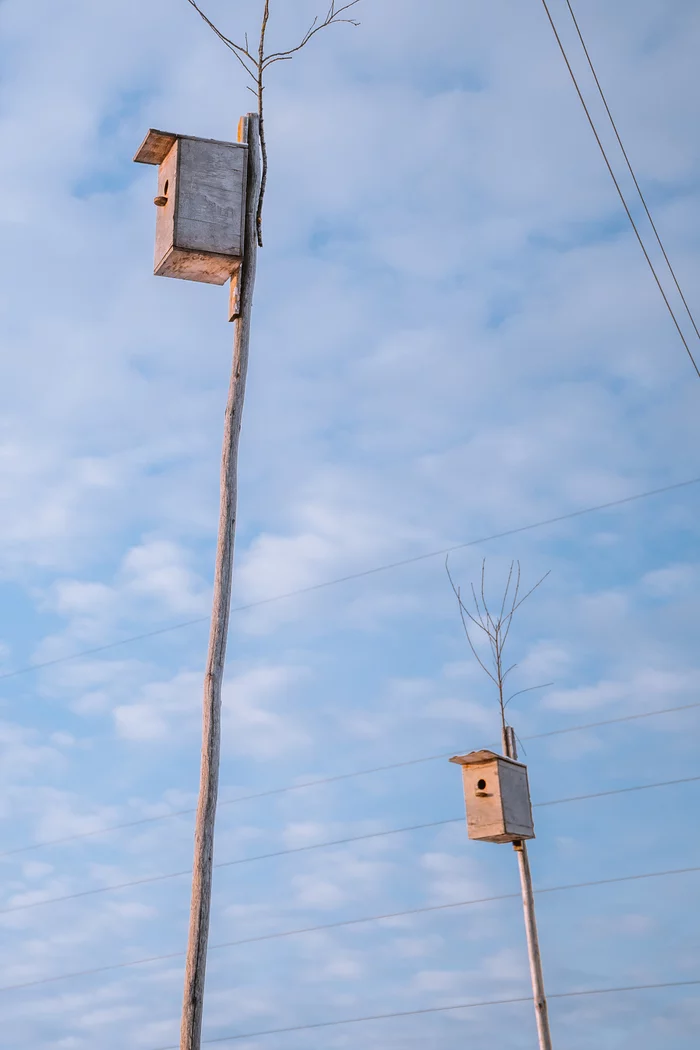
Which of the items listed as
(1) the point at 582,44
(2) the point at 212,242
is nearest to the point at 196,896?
(2) the point at 212,242

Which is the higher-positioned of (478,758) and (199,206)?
(199,206)

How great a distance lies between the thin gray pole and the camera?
737 centimetres

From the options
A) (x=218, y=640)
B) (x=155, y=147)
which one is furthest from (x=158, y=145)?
(x=218, y=640)

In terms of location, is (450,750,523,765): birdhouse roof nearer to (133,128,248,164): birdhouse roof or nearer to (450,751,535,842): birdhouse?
(450,751,535,842): birdhouse

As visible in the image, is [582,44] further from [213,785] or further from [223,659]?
[213,785]

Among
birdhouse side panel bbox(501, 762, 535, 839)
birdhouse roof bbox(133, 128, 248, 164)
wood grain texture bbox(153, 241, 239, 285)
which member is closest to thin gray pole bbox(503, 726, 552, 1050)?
birdhouse side panel bbox(501, 762, 535, 839)

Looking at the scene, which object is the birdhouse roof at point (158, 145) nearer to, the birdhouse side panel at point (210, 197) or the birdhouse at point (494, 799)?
the birdhouse side panel at point (210, 197)

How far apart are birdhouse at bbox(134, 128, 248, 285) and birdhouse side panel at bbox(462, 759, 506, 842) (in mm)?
3697

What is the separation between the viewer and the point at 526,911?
24.9 ft

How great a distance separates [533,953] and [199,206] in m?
4.96

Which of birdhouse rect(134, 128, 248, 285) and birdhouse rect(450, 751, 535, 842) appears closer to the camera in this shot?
birdhouse rect(134, 128, 248, 285)

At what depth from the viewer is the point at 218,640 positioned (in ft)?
16.8

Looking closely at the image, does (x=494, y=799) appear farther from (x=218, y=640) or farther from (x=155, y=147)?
(x=155, y=147)

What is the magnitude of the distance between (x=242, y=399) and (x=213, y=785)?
180 cm
